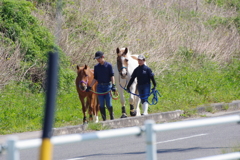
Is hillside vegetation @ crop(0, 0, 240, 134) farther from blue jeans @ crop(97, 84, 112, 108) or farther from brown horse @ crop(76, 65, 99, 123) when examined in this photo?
blue jeans @ crop(97, 84, 112, 108)

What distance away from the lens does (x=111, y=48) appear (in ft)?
72.5

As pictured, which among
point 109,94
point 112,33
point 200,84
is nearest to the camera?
point 109,94

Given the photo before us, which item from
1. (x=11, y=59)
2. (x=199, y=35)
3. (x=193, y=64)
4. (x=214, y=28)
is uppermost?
(x=214, y=28)

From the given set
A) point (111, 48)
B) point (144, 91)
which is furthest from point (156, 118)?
point (111, 48)

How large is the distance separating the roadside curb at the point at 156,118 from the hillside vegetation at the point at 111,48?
0.82m

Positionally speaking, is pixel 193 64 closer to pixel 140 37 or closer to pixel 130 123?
pixel 140 37

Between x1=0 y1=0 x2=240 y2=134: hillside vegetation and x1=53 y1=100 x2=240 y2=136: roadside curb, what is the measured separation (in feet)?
2.68

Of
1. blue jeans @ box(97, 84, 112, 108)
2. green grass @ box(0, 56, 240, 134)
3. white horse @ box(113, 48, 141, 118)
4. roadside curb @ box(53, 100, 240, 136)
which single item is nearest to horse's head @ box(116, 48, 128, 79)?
white horse @ box(113, 48, 141, 118)

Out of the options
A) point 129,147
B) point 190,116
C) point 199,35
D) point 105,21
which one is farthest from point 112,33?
point 129,147

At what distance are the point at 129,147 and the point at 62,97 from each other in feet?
24.9

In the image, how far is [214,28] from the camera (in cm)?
3234

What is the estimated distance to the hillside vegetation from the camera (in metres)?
16.2

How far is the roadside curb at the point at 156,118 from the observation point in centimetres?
1219

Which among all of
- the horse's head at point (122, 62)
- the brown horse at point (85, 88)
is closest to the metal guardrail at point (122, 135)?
the brown horse at point (85, 88)
